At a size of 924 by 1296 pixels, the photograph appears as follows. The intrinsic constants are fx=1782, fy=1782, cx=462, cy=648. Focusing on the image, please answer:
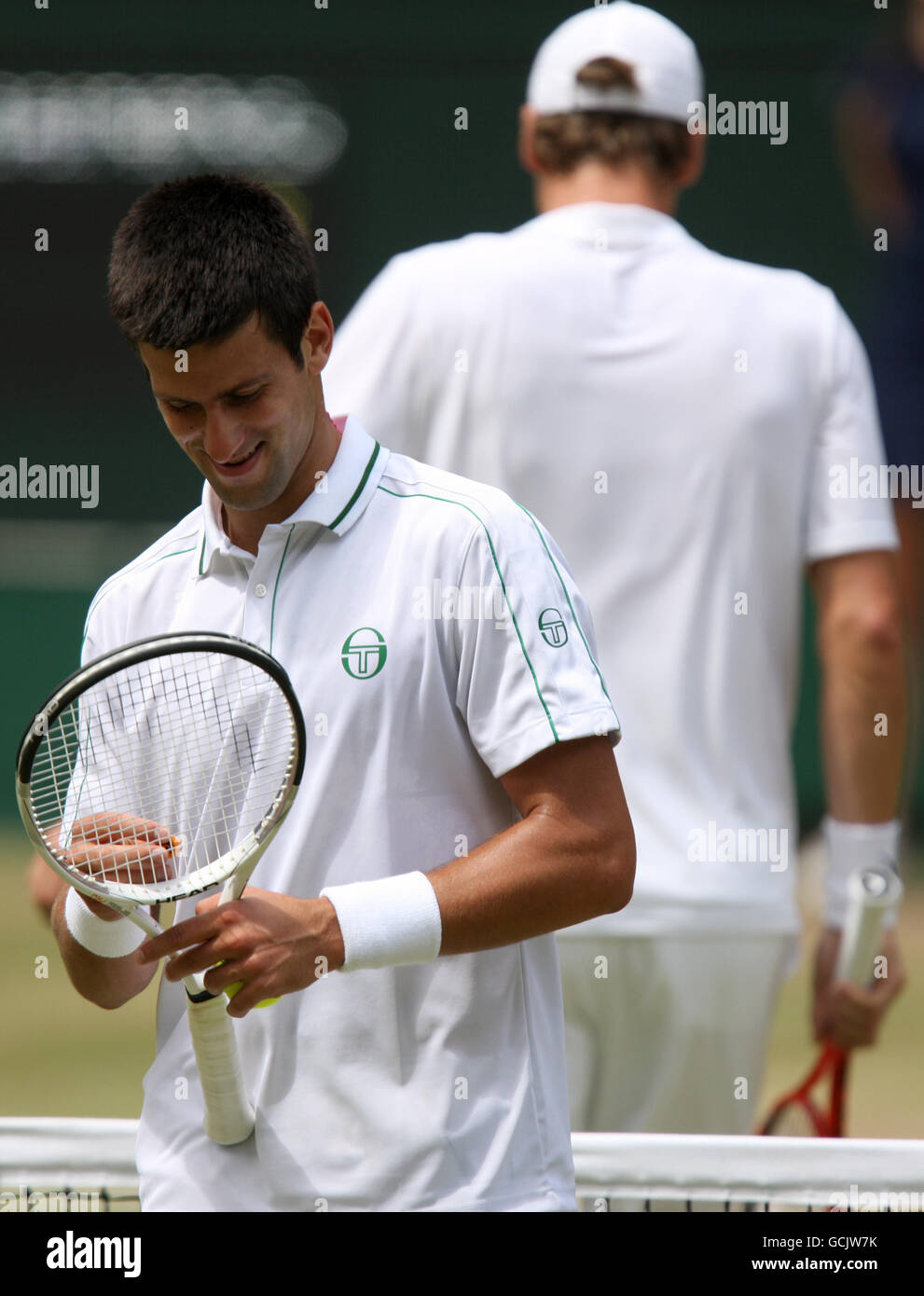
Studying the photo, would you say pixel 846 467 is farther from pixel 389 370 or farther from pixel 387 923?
pixel 387 923

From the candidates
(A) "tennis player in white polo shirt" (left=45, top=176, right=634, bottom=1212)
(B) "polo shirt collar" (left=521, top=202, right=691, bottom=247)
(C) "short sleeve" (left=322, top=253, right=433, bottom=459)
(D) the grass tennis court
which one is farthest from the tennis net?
(D) the grass tennis court

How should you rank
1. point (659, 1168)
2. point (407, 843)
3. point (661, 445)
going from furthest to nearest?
1. point (661, 445)
2. point (659, 1168)
3. point (407, 843)

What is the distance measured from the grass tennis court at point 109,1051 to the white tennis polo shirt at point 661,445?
1.55 m

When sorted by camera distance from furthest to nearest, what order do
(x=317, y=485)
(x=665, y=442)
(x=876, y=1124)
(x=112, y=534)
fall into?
(x=112, y=534), (x=876, y=1124), (x=665, y=442), (x=317, y=485)

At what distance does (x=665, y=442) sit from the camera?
2242 millimetres

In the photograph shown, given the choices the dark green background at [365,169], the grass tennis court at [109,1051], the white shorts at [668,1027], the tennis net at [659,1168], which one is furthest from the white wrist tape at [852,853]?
the dark green background at [365,169]

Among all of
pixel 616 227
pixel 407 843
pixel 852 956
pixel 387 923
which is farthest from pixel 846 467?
pixel 387 923

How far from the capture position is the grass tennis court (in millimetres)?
4055

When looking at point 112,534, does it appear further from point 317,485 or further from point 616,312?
point 317,485

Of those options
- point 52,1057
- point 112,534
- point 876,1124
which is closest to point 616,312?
point 876,1124

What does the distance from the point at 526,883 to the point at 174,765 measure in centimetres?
34

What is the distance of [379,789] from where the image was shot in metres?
1.48

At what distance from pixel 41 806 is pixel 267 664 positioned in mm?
296
